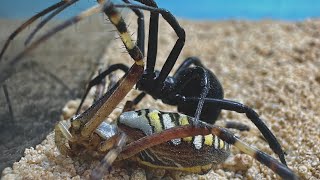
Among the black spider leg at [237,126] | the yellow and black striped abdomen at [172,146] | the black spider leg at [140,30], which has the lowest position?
the black spider leg at [237,126]

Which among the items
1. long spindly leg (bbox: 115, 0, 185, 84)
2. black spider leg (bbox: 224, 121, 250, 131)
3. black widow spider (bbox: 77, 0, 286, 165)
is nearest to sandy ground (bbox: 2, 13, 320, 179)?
black spider leg (bbox: 224, 121, 250, 131)

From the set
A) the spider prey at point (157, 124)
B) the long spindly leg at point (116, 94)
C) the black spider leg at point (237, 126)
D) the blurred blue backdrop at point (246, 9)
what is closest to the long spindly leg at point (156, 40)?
the spider prey at point (157, 124)

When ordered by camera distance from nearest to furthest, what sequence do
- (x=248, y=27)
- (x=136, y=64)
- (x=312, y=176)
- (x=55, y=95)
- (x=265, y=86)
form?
(x=136, y=64) → (x=312, y=176) → (x=55, y=95) → (x=265, y=86) → (x=248, y=27)

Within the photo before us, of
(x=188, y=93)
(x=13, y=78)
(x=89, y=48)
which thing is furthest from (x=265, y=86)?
(x=13, y=78)

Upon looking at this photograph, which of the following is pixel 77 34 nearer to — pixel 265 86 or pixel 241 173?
pixel 265 86

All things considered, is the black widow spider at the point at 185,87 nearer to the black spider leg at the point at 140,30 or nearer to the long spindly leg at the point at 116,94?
the black spider leg at the point at 140,30

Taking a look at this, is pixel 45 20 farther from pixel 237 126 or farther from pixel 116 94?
pixel 237 126
